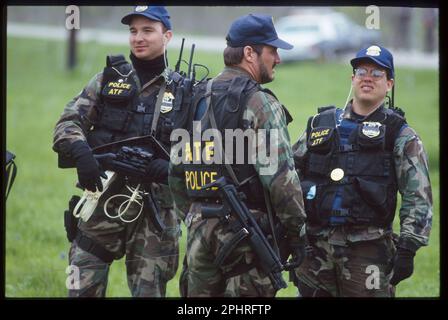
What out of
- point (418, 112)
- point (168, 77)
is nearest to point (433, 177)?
point (418, 112)

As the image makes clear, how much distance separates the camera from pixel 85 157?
631 cm

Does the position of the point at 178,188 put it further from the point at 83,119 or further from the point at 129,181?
the point at 83,119

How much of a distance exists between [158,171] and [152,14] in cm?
101

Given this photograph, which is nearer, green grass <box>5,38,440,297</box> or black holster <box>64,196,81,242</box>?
black holster <box>64,196,81,242</box>

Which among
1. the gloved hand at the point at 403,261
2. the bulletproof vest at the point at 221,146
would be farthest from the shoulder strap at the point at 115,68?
the gloved hand at the point at 403,261

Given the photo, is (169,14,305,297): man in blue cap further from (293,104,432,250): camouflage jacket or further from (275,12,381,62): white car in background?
(275,12,381,62): white car in background

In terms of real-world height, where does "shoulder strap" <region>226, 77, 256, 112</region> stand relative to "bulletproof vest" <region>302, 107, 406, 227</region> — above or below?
above

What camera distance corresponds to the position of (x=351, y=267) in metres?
6.22

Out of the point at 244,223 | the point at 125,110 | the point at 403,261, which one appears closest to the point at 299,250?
the point at 244,223

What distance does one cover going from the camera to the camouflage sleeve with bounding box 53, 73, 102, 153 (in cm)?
641

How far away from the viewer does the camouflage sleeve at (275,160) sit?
559 cm

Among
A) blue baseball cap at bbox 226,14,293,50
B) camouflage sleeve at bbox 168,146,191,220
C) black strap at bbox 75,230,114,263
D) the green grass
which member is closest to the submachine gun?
camouflage sleeve at bbox 168,146,191,220

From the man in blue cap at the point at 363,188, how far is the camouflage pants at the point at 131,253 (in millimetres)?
878
